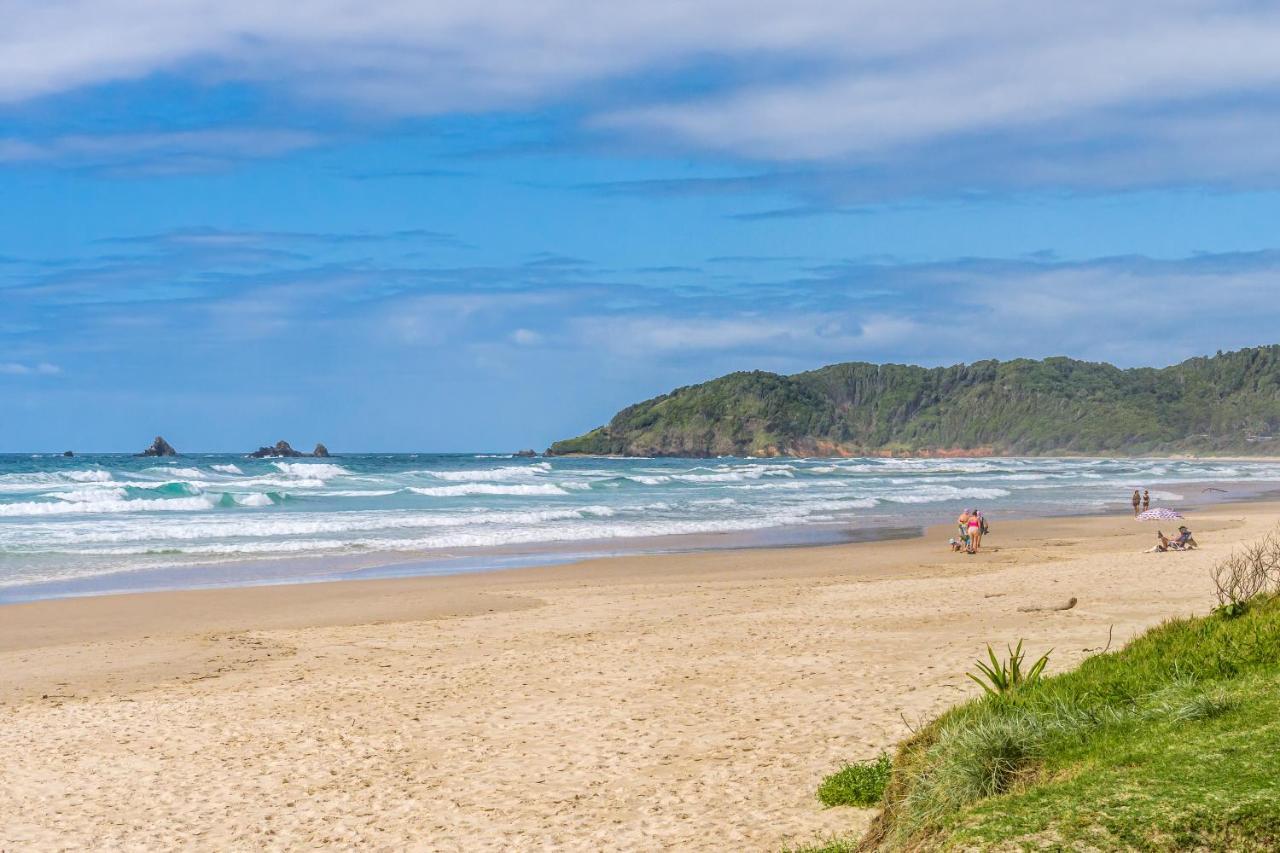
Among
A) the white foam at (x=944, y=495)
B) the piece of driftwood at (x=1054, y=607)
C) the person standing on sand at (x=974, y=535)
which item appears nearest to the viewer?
the piece of driftwood at (x=1054, y=607)

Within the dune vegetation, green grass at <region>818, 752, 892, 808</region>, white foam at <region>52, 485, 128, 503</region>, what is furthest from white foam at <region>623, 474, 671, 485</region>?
the dune vegetation

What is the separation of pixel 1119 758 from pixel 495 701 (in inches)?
264

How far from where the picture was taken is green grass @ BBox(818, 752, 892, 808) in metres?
7.13

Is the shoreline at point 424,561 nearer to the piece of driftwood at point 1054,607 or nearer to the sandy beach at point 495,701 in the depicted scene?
the sandy beach at point 495,701

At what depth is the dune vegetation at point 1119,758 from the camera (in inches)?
163

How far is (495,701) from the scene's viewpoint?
10.7 meters

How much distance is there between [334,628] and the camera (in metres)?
15.9

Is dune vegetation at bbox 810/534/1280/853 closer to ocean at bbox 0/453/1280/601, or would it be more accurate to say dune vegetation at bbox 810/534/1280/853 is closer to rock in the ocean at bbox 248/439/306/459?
ocean at bbox 0/453/1280/601

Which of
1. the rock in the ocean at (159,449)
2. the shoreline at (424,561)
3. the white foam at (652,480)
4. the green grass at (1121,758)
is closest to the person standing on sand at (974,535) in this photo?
the shoreline at (424,561)

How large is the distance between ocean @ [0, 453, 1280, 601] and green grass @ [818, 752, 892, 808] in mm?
16273

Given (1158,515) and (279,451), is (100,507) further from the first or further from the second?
(279,451)

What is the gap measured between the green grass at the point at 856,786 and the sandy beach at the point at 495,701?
17 cm

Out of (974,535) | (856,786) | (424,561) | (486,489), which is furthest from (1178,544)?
(486,489)

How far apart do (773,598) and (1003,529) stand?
1819 centimetres
